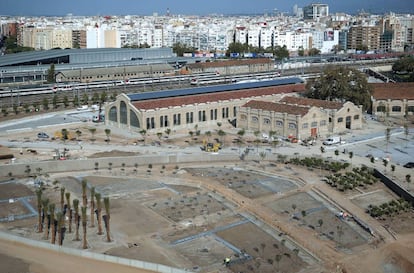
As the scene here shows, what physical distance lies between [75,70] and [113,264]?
54.4 meters

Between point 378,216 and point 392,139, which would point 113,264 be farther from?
point 392,139

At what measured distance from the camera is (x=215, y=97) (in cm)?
4319

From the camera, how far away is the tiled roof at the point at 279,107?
38.5 meters

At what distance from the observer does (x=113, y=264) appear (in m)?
19.6

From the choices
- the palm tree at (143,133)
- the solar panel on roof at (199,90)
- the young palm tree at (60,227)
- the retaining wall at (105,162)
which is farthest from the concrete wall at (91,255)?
the solar panel on roof at (199,90)

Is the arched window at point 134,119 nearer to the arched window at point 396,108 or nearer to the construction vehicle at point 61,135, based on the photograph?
the construction vehicle at point 61,135

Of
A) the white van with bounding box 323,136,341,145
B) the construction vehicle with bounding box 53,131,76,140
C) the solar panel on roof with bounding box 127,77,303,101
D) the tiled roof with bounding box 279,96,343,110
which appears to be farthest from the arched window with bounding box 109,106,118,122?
the white van with bounding box 323,136,341,145

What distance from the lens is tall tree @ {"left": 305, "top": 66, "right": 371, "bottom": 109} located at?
144ft

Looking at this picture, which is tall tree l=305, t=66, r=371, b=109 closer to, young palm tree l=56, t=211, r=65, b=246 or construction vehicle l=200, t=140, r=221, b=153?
Answer: construction vehicle l=200, t=140, r=221, b=153

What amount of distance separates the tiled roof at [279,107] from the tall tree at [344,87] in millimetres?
5692

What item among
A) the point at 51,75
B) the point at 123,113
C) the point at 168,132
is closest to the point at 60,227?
the point at 168,132

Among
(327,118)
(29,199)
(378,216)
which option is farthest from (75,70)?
(378,216)

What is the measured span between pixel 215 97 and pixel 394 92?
1500cm

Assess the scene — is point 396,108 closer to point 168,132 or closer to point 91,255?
point 168,132
